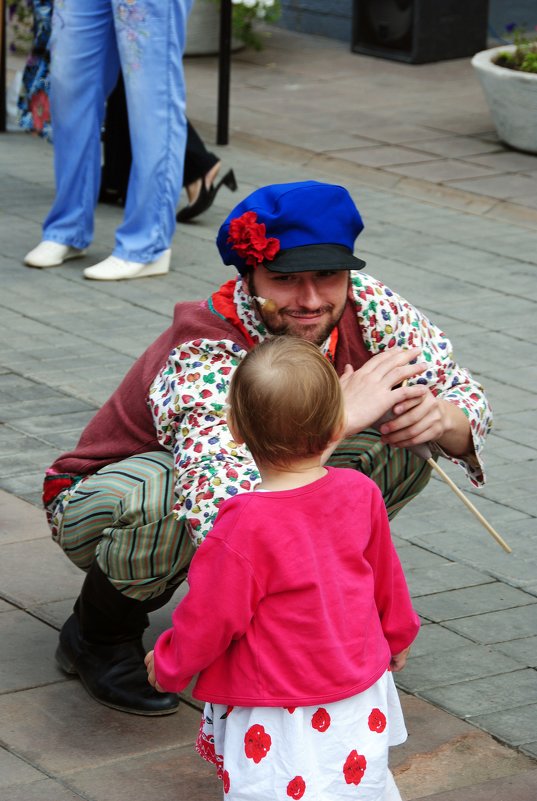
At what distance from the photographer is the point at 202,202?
7.66 meters

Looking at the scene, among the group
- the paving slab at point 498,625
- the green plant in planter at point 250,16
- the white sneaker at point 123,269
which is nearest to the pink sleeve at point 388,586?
the paving slab at point 498,625

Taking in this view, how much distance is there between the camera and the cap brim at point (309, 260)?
120 inches

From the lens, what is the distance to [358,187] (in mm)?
8484

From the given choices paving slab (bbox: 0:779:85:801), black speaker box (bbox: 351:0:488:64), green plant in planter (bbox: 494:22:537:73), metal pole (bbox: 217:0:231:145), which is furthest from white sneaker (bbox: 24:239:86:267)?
black speaker box (bbox: 351:0:488:64)

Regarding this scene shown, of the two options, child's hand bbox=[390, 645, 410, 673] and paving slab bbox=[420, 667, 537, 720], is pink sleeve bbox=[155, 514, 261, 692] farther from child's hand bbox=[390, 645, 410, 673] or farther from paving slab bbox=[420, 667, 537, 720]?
paving slab bbox=[420, 667, 537, 720]

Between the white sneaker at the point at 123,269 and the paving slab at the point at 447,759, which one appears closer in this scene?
the paving slab at the point at 447,759

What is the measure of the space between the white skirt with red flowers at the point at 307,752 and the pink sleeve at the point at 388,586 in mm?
158

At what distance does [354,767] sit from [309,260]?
1.05m

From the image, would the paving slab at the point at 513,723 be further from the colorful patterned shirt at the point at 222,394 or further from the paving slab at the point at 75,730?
the paving slab at the point at 75,730

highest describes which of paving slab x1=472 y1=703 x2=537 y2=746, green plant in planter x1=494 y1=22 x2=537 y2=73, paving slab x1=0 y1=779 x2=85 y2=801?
paving slab x1=0 y1=779 x2=85 y2=801

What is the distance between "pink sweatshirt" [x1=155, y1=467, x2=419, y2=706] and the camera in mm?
2430

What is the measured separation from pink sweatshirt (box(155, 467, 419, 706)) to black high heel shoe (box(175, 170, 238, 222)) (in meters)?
5.24

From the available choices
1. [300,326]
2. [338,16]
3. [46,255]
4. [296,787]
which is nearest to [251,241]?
[300,326]

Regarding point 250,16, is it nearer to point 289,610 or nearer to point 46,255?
point 46,255
